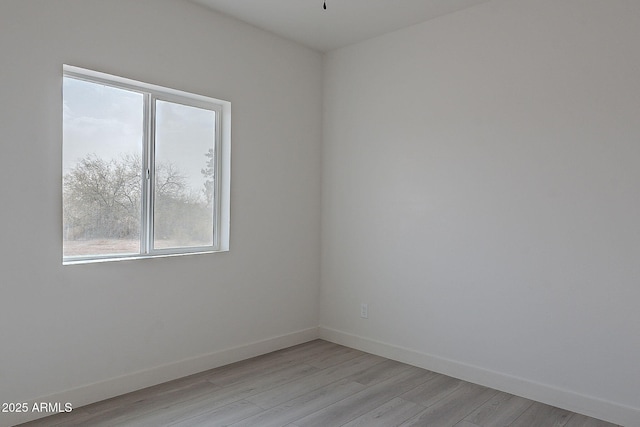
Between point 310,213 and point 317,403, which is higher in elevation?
point 310,213

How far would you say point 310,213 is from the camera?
4.39m

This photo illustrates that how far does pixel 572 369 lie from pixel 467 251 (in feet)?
3.42

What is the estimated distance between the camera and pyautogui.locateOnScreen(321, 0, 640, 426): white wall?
2.77 meters

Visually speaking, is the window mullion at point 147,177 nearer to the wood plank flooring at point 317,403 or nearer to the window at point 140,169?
the window at point 140,169

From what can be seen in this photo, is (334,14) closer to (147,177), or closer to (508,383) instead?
(147,177)

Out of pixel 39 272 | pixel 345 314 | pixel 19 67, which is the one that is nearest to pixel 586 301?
pixel 345 314

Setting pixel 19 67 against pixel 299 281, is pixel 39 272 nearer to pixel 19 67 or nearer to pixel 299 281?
pixel 19 67

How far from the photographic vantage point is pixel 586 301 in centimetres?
287

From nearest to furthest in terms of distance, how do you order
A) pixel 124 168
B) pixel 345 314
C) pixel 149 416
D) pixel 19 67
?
pixel 19 67, pixel 149 416, pixel 124 168, pixel 345 314

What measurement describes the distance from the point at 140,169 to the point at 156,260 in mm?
680

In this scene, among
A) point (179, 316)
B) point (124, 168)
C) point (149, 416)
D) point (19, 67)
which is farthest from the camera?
point (179, 316)

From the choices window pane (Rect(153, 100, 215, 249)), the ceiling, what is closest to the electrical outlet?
window pane (Rect(153, 100, 215, 249))

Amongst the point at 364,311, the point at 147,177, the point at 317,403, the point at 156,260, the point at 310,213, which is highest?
the point at 147,177

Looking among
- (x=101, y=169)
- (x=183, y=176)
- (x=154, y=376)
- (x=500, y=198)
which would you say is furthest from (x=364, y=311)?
(x=101, y=169)
